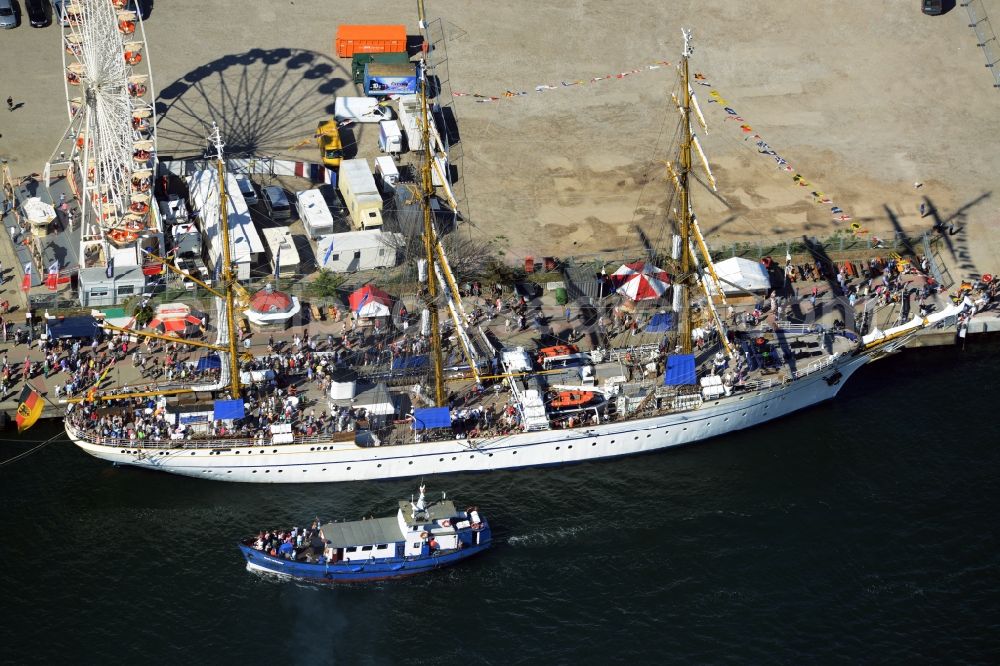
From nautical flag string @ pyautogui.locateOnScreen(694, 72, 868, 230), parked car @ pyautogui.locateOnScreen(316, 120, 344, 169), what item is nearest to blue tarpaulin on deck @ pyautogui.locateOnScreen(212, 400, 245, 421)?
parked car @ pyautogui.locateOnScreen(316, 120, 344, 169)

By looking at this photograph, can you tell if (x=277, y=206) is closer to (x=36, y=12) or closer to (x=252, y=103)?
(x=252, y=103)

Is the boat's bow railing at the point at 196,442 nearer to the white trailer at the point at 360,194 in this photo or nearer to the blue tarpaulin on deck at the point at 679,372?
the blue tarpaulin on deck at the point at 679,372

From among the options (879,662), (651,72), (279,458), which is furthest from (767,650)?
(651,72)

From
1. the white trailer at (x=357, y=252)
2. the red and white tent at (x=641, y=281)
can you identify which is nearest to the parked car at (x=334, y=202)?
the white trailer at (x=357, y=252)

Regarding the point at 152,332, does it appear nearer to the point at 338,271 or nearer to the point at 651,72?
the point at 338,271

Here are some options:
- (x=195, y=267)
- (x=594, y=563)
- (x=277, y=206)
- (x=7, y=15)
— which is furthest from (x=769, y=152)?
(x=7, y=15)

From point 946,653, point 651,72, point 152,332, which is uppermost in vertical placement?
point 651,72
